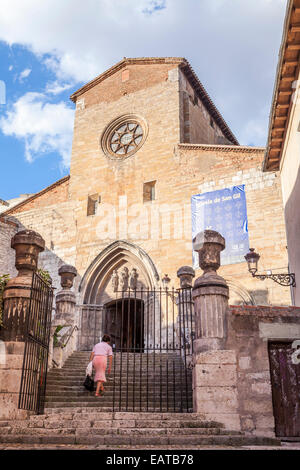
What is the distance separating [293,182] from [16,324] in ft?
17.9

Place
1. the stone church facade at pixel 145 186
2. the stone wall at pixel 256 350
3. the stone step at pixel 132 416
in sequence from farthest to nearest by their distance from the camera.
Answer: the stone church facade at pixel 145 186
the stone wall at pixel 256 350
the stone step at pixel 132 416

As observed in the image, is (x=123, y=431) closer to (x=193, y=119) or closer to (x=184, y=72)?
(x=193, y=119)

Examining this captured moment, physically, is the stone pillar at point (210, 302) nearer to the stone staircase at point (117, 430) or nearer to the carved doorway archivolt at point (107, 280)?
the stone staircase at point (117, 430)

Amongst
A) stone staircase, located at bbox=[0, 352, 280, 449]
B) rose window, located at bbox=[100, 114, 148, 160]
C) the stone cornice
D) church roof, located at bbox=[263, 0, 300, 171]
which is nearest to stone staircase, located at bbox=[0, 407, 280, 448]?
stone staircase, located at bbox=[0, 352, 280, 449]

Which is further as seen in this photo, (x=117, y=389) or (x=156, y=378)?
(x=156, y=378)

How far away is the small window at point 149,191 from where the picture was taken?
1639 centimetres

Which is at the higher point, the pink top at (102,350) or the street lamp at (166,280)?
the street lamp at (166,280)

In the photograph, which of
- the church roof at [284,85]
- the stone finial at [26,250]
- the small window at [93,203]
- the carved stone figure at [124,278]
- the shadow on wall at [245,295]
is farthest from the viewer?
the small window at [93,203]

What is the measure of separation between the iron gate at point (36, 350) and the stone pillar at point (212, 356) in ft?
7.05

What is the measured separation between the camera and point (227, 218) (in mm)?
14203

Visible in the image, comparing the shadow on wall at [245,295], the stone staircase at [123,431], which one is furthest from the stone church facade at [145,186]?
the stone staircase at [123,431]

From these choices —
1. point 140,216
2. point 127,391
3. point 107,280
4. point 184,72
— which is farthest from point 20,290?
point 184,72

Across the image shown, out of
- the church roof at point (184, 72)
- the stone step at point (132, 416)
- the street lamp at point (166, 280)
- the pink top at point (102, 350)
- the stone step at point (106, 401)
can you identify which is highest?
the church roof at point (184, 72)
